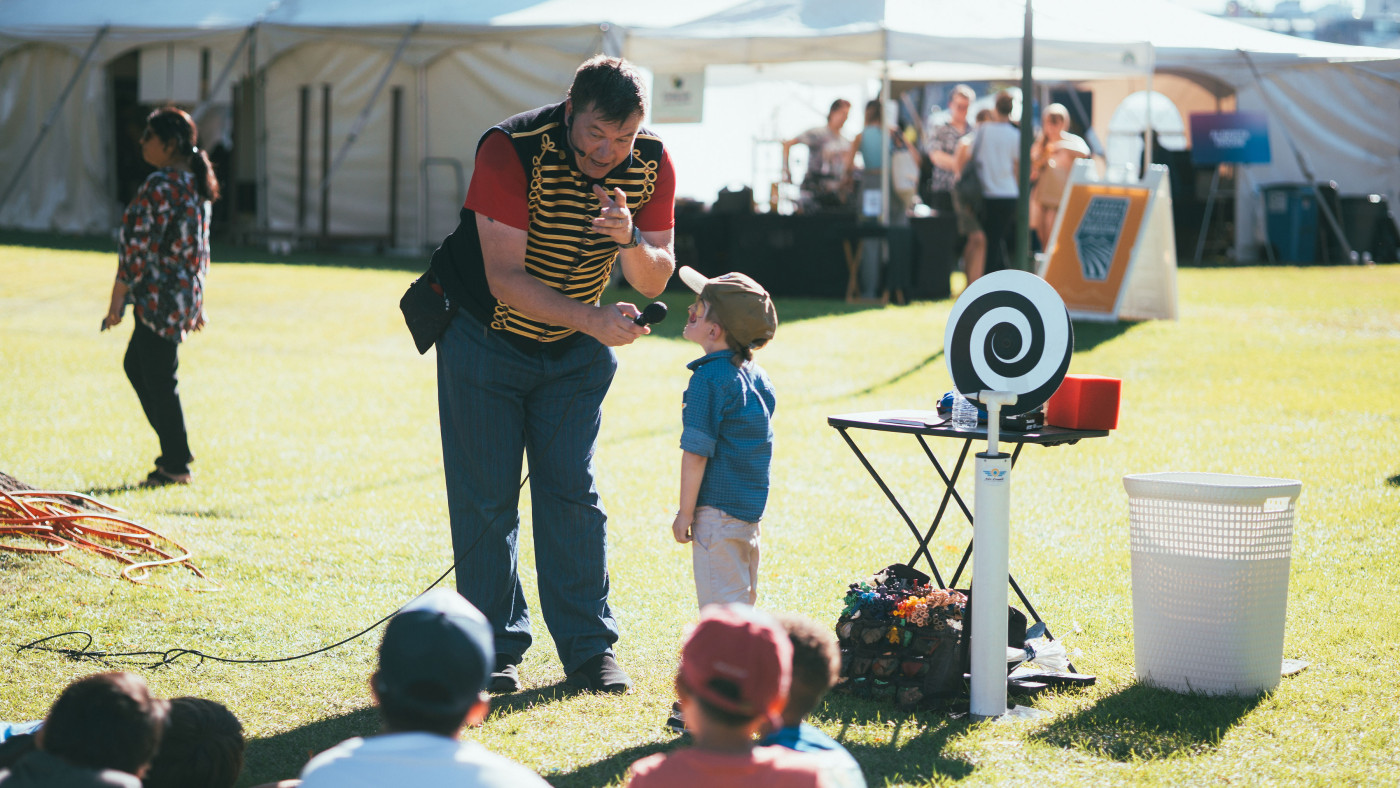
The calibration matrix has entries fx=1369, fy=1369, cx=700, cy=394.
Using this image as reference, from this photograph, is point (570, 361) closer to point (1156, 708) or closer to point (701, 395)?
point (701, 395)

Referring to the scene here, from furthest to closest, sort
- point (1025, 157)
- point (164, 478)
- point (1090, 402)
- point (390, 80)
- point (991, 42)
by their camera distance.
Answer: point (390, 80)
point (991, 42)
point (1025, 157)
point (164, 478)
point (1090, 402)

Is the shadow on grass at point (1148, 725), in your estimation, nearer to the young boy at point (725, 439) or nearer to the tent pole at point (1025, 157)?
the young boy at point (725, 439)

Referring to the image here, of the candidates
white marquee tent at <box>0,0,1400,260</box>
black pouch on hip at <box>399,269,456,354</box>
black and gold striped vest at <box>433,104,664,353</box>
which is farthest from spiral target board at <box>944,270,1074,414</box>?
white marquee tent at <box>0,0,1400,260</box>

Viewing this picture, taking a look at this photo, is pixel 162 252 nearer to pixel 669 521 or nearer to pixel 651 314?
pixel 669 521

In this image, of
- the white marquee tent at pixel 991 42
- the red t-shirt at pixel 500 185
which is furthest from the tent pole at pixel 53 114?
the red t-shirt at pixel 500 185

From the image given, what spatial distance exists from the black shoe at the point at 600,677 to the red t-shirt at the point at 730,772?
1.94 metres

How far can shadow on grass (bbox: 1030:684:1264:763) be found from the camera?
154 inches

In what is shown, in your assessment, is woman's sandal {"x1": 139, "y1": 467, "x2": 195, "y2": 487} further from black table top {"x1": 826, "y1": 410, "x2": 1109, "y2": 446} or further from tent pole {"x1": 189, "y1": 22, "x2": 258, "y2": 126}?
tent pole {"x1": 189, "y1": 22, "x2": 258, "y2": 126}

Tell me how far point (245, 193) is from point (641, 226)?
2116 centimetres

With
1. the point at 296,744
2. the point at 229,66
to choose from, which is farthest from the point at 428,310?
the point at 229,66

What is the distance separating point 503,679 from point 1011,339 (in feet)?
6.41

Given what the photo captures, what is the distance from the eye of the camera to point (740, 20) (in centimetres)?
1580

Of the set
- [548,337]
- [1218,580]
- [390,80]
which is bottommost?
[1218,580]

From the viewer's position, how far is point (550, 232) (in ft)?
13.9
